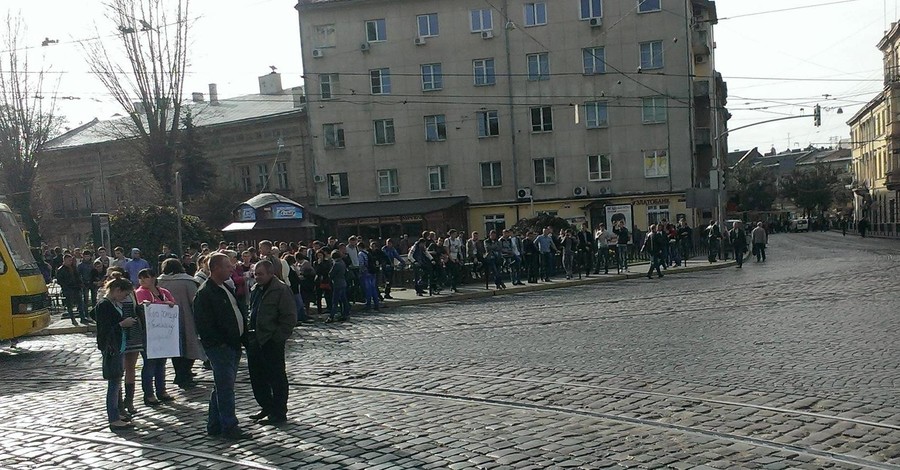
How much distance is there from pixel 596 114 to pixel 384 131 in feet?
39.8

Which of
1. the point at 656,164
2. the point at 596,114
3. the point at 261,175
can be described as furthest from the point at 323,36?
the point at 656,164

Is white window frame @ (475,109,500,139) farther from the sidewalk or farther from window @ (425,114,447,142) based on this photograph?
the sidewalk

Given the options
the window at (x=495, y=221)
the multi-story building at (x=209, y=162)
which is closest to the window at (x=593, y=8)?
the window at (x=495, y=221)

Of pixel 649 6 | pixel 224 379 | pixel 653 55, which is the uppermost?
pixel 649 6

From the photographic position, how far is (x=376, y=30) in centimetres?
4881

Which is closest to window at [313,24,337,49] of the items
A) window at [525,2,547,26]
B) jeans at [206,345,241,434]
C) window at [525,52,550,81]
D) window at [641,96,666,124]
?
window at [525,2,547,26]

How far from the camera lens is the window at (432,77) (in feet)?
157

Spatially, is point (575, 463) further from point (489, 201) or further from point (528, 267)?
point (489, 201)

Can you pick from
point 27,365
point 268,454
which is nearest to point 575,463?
point 268,454

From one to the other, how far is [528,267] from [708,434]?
18374 millimetres

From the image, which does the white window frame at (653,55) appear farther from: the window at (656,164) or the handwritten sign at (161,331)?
the handwritten sign at (161,331)

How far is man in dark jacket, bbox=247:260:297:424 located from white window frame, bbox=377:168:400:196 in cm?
4054

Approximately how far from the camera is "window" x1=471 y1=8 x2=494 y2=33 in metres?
47.2

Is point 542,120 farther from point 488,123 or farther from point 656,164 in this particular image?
point 656,164
